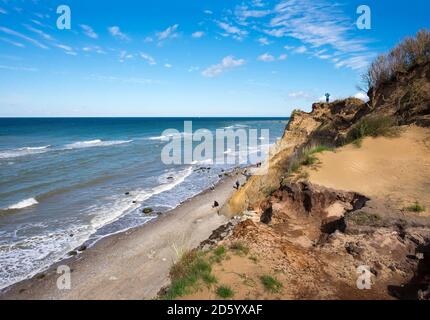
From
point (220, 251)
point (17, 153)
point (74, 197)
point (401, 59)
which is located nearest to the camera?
point (220, 251)

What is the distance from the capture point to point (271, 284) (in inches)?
229

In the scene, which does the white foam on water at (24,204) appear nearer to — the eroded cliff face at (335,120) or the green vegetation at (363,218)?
the eroded cliff face at (335,120)

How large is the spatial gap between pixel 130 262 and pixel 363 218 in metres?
9.62

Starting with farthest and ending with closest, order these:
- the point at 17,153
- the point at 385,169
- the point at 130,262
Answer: the point at 17,153 → the point at 130,262 → the point at 385,169

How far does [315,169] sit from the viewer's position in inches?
439

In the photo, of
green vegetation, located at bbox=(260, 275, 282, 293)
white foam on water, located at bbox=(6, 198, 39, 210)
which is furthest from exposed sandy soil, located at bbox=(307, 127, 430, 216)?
white foam on water, located at bbox=(6, 198, 39, 210)

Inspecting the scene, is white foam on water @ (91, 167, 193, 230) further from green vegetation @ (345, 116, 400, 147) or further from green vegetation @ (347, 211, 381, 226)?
green vegetation @ (345, 116, 400, 147)

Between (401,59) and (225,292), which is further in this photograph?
(401,59)

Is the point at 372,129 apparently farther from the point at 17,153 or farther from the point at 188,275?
the point at 17,153

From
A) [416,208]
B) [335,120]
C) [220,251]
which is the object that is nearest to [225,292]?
[220,251]

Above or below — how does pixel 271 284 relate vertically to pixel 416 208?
below

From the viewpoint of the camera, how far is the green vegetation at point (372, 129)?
45.9 feet
